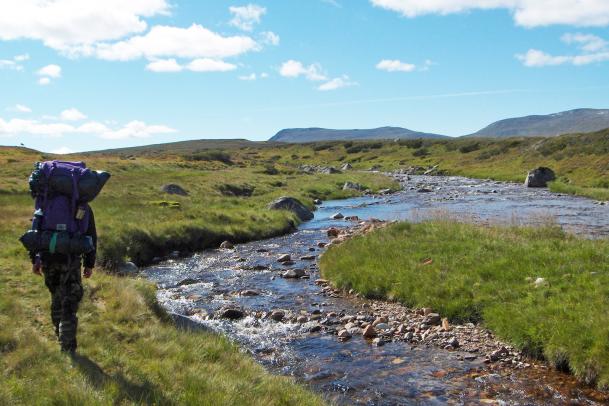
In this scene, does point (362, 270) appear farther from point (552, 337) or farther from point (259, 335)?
point (552, 337)

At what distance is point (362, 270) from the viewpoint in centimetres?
1839

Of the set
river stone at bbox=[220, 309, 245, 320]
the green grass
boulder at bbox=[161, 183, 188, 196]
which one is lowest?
river stone at bbox=[220, 309, 245, 320]

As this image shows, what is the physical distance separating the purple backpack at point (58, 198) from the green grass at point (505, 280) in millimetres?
10078

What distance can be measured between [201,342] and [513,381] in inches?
260

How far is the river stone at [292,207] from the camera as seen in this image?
39156 mm

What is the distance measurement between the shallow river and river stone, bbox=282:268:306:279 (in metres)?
0.38

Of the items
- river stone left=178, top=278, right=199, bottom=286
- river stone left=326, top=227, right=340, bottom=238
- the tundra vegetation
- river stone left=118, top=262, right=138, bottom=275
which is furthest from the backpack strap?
river stone left=326, top=227, right=340, bottom=238

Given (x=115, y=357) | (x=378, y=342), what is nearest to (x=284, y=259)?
(x=378, y=342)

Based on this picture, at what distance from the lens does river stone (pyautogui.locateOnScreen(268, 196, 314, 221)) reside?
39.2 meters

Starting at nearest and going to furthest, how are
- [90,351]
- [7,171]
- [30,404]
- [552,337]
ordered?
1. [30,404]
2. [90,351]
3. [552,337]
4. [7,171]

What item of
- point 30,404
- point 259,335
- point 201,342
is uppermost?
point 30,404

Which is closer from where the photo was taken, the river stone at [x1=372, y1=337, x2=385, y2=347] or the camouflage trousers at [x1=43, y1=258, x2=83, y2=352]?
the camouflage trousers at [x1=43, y1=258, x2=83, y2=352]

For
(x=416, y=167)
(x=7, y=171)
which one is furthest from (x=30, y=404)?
(x=416, y=167)

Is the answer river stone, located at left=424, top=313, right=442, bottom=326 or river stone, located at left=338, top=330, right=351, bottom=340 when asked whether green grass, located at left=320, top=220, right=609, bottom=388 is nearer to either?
river stone, located at left=424, top=313, right=442, bottom=326
